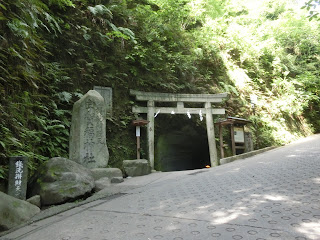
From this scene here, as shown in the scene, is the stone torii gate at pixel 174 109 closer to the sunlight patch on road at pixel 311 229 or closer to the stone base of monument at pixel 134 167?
the stone base of monument at pixel 134 167

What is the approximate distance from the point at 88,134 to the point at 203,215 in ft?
16.9

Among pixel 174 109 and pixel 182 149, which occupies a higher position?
pixel 174 109

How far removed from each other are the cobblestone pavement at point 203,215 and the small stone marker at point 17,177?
1164 mm

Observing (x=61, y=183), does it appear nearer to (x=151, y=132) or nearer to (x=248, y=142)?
(x=151, y=132)

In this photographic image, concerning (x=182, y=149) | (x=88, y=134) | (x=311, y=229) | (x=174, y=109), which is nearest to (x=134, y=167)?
(x=88, y=134)

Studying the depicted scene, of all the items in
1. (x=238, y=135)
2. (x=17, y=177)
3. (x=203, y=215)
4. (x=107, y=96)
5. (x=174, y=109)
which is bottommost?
(x=203, y=215)

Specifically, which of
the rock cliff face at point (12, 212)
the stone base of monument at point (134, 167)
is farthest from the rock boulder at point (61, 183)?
the stone base of monument at point (134, 167)

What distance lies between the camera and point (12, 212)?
3744 millimetres

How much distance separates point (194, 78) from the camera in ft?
42.5

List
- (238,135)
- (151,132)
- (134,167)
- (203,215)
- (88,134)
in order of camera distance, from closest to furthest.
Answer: (203,215) → (88,134) → (134,167) → (151,132) → (238,135)

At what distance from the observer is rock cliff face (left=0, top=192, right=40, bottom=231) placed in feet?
11.6

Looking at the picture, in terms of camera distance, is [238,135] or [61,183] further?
[238,135]

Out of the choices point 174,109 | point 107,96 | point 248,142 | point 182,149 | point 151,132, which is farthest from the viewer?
point 182,149

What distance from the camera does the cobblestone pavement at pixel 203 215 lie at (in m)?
2.63
